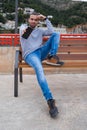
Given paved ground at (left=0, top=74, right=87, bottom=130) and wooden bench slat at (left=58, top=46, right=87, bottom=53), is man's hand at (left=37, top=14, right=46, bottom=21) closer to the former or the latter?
wooden bench slat at (left=58, top=46, right=87, bottom=53)

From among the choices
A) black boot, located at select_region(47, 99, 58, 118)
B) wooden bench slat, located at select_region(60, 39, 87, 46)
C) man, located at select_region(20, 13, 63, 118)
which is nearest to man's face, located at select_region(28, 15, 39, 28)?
man, located at select_region(20, 13, 63, 118)

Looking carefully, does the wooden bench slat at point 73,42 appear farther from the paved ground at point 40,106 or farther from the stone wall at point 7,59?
the stone wall at point 7,59

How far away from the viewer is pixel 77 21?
3488 cm

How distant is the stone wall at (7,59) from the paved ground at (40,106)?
664 mm

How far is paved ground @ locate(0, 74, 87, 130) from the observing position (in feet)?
17.3

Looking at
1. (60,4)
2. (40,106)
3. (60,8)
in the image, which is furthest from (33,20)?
(60,4)

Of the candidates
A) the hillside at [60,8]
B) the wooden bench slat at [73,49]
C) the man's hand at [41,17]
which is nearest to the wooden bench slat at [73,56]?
the wooden bench slat at [73,49]

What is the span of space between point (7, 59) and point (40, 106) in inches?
107

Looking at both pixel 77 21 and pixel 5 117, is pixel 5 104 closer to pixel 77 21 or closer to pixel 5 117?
pixel 5 117

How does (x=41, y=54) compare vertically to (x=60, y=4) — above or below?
above

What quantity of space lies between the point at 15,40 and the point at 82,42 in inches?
73.6

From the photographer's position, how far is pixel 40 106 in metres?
5.95

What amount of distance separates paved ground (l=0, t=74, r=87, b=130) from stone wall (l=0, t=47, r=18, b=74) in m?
0.66

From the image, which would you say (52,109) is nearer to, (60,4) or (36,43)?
(36,43)
